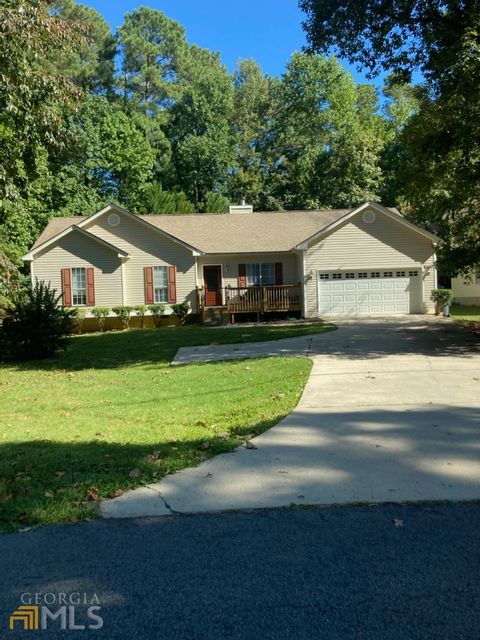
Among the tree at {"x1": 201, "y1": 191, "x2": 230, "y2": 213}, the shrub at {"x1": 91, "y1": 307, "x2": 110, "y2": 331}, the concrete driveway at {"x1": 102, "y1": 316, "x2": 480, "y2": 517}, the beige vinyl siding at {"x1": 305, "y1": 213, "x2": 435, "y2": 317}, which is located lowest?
the concrete driveway at {"x1": 102, "y1": 316, "x2": 480, "y2": 517}

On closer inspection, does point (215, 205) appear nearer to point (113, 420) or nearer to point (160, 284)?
point (160, 284)

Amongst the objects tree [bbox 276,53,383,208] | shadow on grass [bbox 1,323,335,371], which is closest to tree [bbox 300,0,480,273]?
shadow on grass [bbox 1,323,335,371]

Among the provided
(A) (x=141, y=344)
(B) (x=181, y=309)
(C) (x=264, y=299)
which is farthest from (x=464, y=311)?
(A) (x=141, y=344)

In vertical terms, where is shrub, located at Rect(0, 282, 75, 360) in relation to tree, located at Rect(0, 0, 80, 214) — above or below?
below

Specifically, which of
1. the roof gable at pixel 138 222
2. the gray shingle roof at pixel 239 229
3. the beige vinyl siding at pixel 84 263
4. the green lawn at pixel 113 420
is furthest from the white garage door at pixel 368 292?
the green lawn at pixel 113 420

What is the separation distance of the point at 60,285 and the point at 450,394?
65.1 ft

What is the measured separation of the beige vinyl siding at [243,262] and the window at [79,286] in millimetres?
5169

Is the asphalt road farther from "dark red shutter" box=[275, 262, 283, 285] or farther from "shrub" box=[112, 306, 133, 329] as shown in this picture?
"dark red shutter" box=[275, 262, 283, 285]

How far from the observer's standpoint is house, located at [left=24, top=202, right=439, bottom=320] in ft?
80.3

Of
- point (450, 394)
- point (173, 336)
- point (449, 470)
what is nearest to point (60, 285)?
point (173, 336)

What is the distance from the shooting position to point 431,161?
15133 mm

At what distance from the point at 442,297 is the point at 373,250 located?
356 centimetres

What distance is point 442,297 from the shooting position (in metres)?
23.6

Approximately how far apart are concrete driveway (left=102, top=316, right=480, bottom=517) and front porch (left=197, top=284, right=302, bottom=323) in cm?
1372
